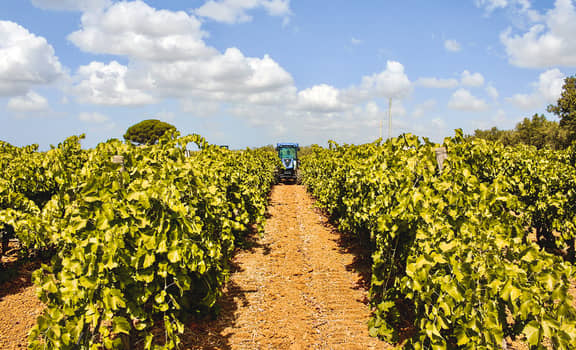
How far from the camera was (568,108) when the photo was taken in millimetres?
30609

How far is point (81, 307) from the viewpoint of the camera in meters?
2.29

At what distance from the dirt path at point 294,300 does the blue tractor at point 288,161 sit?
40.2 feet

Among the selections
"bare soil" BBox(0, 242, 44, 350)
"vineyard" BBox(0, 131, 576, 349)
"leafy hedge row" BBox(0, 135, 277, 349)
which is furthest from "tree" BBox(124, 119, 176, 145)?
"leafy hedge row" BBox(0, 135, 277, 349)

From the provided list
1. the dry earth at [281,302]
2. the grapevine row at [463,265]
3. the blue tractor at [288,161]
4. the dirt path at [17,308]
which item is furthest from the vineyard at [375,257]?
the blue tractor at [288,161]

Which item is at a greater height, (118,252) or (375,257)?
(118,252)

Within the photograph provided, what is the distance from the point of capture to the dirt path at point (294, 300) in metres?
3.79

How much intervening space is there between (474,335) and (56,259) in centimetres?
302

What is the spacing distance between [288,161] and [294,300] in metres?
15.9

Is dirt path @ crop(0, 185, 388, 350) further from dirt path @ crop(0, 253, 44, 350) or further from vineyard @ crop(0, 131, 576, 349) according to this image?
vineyard @ crop(0, 131, 576, 349)

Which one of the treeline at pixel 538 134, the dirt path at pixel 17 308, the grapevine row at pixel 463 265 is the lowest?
the dirt path at pixel 17 308

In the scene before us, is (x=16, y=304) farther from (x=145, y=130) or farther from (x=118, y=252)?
(x=145, y=130)

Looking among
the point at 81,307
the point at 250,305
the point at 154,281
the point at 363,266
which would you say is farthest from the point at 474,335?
the point at 363,266

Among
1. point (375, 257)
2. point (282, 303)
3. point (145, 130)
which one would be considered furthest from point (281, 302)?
point (145, 130)

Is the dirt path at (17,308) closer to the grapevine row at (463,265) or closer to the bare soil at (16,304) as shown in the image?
the bare soil at (16,304)
